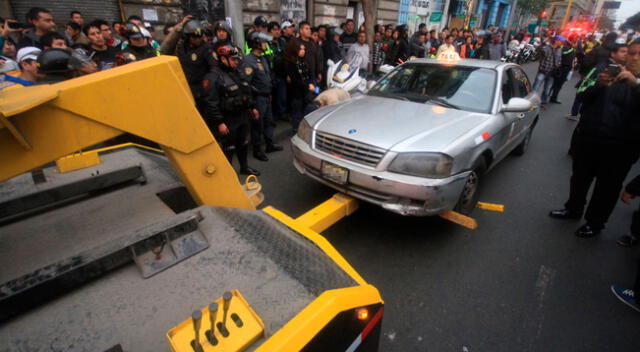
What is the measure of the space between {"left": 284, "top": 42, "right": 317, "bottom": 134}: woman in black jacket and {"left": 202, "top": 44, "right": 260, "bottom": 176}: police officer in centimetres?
203

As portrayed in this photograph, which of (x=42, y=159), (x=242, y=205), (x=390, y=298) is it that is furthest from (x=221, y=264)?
(x=390, y=298)

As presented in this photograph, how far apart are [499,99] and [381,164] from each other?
190 centimetres

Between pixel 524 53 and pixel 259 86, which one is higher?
pixel 524 53

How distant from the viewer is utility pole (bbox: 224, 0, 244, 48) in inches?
212

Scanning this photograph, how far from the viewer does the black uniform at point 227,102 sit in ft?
11.5

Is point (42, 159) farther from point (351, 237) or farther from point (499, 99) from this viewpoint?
point (499, 99)

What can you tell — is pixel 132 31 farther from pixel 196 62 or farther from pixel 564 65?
pixel 564 65

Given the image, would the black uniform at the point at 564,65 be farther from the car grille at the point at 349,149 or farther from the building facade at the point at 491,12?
the building facade at the point at 491,12

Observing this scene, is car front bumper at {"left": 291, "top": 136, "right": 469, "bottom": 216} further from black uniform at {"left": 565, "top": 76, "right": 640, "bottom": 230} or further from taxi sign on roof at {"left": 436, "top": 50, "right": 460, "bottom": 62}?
taxi sign on roof at {"left": 436, "top": 50, "right": 460, "bottom": 62}

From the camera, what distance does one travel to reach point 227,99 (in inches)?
141

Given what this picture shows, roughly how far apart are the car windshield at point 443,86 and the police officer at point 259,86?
1681mm

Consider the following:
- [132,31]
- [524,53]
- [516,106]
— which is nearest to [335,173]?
[516,106]

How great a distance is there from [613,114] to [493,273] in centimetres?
184

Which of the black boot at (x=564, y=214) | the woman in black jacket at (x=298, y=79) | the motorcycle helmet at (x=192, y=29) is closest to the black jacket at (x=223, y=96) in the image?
the motorcycle helmet at (x=192, y=29)
